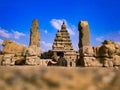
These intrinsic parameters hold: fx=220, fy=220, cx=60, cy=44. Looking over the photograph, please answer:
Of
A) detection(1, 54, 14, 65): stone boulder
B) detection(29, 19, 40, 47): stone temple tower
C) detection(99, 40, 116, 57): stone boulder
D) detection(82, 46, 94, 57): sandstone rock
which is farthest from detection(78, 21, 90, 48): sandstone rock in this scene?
detection(1, 54, 14, 65): stone boulder

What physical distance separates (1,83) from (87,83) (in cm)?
34

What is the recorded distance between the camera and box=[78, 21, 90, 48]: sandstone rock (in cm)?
1168

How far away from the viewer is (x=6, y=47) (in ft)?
39.4

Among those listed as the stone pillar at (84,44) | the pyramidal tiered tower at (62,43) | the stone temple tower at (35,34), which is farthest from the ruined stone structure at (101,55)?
the pyramidal tiered tower at (62,43)

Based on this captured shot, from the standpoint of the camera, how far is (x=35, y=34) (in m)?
14.5

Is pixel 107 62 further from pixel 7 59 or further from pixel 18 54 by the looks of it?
pixel 7 59

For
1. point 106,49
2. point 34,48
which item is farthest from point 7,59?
point 106,49

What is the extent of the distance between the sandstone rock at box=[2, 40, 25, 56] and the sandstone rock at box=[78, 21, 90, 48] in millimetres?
3208

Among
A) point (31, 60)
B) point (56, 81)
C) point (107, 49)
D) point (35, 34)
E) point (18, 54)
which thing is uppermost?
point (35, 34)

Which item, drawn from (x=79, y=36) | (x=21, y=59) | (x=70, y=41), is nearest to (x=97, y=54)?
(x=79, y=36)

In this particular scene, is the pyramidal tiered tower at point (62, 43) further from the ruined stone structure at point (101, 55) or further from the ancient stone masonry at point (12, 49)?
the ruined stone structure at point (101, 55)

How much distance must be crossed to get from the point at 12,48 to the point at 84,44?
155 inches

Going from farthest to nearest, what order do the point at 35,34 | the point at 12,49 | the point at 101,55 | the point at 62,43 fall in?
1. the point at 62,43
2. the point at 35,34
3. the point at 12,49
4. the point at 101,55

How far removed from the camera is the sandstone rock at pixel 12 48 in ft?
39.3
